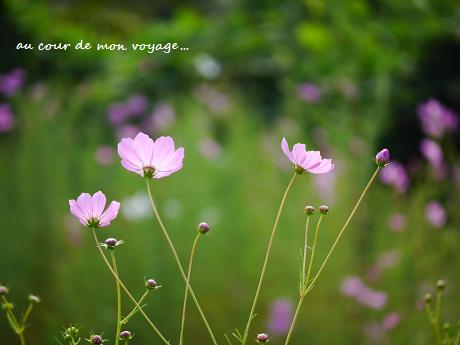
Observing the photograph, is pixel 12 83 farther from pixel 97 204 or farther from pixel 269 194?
pixel 97 204

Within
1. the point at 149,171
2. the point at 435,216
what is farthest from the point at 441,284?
the point at 435,216

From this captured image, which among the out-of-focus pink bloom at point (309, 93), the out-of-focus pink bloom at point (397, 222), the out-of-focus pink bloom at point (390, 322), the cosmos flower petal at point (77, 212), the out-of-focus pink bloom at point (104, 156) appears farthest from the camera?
the out-of-focus pink bloom at point (309, 93)

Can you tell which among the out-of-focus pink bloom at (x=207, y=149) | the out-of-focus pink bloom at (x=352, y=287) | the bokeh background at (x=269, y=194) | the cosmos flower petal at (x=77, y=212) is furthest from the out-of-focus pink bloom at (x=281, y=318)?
the cosmos flower petal at (x=77, y=212)

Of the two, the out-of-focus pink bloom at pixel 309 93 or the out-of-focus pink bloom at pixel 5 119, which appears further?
the out-of-focus pink bloom at pixel 309 93

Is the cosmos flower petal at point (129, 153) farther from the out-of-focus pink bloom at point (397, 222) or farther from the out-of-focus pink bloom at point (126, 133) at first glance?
the out-of-focus pink bloom at point (126, 133)

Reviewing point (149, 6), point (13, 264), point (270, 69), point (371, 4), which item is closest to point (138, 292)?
point (13, 264)

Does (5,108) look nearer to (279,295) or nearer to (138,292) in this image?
(138,292)
